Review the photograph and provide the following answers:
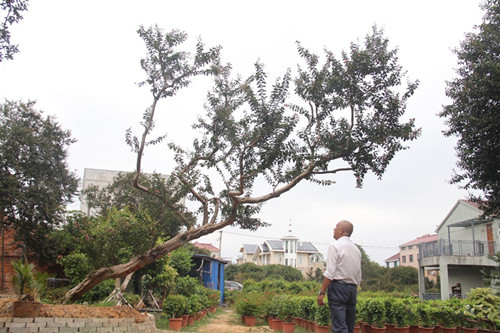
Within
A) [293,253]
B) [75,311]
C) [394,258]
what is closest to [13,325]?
[75,311]

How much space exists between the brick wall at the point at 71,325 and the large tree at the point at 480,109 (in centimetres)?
841

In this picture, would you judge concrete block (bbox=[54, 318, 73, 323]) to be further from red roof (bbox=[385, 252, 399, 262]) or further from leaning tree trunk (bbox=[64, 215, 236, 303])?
red roof (bbox=[385, 252, 399, 262])

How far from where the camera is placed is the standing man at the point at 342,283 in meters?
4.37

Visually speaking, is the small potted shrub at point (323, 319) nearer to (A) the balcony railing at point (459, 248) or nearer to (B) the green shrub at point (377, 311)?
(B) the green shrub at point (377, 311)

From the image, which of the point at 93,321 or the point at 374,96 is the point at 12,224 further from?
the point at 374,96

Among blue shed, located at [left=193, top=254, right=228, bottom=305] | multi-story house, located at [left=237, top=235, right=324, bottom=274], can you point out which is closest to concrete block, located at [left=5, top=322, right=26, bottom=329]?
blue shed, located at [left=193, top=254, right=228, bottom=305]

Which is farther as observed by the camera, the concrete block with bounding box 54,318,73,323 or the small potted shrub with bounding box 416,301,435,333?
the small potted shrub with bounding box 416,301,435,333

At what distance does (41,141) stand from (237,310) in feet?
32.9

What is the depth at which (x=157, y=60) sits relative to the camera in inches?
359

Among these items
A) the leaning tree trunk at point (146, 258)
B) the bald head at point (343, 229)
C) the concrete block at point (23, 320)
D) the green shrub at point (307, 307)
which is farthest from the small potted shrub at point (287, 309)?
the bald head at point (343, 229)

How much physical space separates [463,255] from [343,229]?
19929 mm

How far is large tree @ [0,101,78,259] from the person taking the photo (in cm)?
1491

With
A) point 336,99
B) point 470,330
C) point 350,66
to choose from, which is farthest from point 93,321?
point 470,330

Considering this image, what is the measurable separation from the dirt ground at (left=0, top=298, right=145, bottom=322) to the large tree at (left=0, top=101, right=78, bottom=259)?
8111mm
